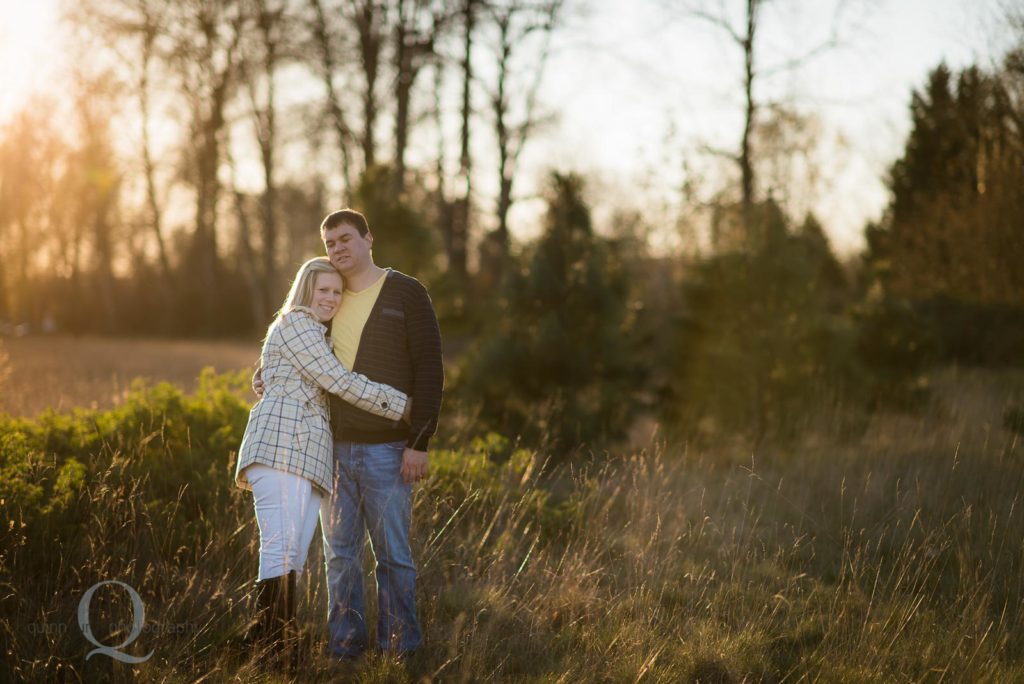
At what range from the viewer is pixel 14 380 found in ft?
32.8

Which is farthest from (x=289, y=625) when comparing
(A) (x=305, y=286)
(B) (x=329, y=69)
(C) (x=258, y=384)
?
(B) (x=329, y=69)

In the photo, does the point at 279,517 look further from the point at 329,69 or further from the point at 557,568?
the point at 329,69

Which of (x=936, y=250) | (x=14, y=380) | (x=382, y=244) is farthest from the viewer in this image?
(x=936, y=250)

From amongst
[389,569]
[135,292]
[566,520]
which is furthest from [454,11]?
[135,292]

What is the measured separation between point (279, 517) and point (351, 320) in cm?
98

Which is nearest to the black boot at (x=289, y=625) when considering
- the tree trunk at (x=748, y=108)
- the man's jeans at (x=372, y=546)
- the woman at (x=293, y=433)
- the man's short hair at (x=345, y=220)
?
the woman at (x=293, y=433)

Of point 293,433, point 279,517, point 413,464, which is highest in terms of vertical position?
point 293,433

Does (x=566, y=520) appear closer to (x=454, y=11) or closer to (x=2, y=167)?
(x=454, y=11)

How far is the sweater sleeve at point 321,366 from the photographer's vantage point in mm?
3701

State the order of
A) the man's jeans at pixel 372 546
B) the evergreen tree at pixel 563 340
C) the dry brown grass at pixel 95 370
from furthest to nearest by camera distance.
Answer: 1. the evergreen tree at pixel 563 340
2. the dry brown grass at pixel 95 370
3. the man's jeans at pixel 372 546

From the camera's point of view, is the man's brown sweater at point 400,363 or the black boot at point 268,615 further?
the man's brown sweater at point 400,363

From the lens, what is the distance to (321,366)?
3.70 m

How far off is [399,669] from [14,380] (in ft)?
27.8

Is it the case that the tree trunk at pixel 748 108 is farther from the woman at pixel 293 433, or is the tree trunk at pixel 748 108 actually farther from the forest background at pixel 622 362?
the woman at pixel 293 433
